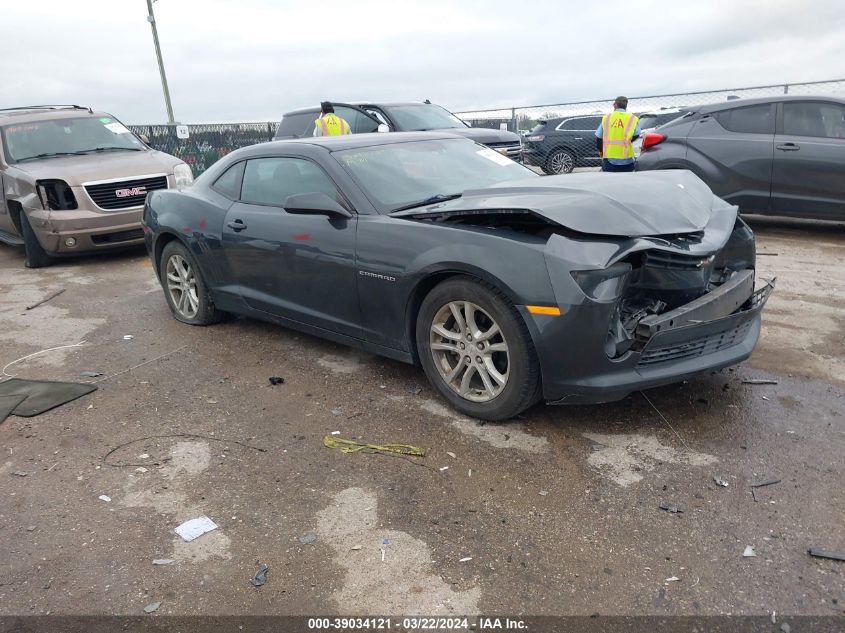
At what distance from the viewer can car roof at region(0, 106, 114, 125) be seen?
9.05 metres

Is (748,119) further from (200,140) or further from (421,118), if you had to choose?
(200,140)

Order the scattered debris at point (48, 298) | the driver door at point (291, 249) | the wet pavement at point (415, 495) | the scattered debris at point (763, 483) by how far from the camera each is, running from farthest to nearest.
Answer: the scattered debris at point (48, 298) < the driver door at point (291, 249) < the scattered debris at point (763, 483) < the wet pavement at point (415, 495)

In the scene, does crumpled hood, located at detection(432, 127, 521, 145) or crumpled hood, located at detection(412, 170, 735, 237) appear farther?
crumpled hood, located at detection(432, 127, 521, 145)

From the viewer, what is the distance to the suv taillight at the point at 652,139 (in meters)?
8.73

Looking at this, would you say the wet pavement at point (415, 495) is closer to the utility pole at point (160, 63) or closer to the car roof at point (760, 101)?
the car roof at point (760, 101)

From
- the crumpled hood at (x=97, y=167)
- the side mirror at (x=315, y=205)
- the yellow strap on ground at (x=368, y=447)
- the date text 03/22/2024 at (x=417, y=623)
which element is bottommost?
the date text 03/22/2024 at (x=417, y=623)

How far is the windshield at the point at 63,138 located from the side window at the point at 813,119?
8.34 meters

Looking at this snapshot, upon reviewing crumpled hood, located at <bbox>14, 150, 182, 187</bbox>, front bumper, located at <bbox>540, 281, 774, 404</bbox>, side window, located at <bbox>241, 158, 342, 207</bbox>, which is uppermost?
crumpled hood, located at <bbox>14, 150, 182, 187</bbox>

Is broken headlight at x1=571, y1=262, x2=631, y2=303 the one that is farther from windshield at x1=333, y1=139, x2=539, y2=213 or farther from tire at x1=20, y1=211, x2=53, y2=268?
tire at x1=20, y1=211, x2=53, y2=268

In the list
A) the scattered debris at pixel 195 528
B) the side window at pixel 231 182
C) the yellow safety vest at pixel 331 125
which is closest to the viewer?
the scattered debris at pixel 195 528

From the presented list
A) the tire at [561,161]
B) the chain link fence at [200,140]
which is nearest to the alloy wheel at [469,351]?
the tire at [561,161]

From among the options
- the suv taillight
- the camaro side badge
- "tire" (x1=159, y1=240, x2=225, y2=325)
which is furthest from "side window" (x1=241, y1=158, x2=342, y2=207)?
the suv taillight

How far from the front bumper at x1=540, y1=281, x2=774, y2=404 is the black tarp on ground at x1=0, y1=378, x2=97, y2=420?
9.91 feet

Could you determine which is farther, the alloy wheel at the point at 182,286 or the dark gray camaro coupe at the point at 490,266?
the alloy wheel at the point at 182,286
